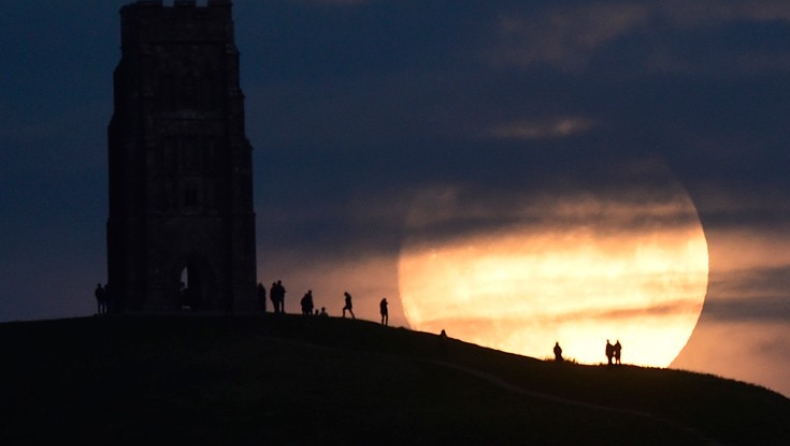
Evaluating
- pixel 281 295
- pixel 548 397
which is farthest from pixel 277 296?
pixel 548 397

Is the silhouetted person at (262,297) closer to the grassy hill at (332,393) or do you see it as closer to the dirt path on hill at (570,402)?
the grassy hill at (332,393)

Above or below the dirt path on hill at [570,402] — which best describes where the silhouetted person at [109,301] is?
above

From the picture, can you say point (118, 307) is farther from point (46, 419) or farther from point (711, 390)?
point (711, 390)

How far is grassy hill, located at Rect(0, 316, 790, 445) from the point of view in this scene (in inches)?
3580

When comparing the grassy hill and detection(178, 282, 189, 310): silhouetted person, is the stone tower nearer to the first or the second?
detection(178, 282, 189, 310): silhouetted person

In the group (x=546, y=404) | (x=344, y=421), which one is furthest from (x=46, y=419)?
(x=546, y=404)

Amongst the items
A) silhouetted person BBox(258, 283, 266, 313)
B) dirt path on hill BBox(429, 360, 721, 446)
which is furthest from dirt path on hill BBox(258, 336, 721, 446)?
silhouetted person BBox(258, 283, 266, 313)

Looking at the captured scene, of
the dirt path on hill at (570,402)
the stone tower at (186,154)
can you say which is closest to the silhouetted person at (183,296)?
the stone tower at (186,154)

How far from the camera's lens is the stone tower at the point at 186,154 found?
427ft

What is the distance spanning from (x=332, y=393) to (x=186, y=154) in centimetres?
3501

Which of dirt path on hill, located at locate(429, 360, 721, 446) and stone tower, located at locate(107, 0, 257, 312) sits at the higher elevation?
stone tower, located at locate(107, 0, 257, 312)

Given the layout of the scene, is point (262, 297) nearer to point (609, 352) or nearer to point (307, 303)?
point (307, 303)

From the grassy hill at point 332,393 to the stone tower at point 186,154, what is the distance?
1539 cm

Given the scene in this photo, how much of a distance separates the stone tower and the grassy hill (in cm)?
1539
